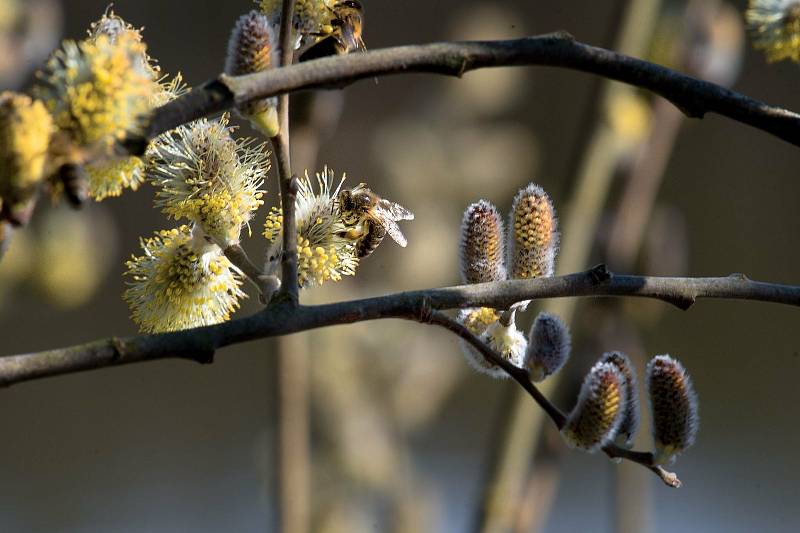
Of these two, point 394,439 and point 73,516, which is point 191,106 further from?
point 73,516

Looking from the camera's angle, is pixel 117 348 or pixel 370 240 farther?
pixel 370 240

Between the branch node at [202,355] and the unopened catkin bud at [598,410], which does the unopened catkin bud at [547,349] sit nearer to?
the unopened catkin bud at [598,410]

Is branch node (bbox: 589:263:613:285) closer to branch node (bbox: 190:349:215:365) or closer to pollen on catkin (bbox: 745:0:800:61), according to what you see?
branch node (bbox: 190:349:215:365)

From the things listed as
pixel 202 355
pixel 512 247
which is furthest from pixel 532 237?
pixel 202 355

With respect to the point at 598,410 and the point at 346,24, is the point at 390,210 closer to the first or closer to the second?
the point at 346,24

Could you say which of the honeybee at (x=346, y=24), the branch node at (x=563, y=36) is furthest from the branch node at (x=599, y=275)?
the honeybee at (x=346, y=24)

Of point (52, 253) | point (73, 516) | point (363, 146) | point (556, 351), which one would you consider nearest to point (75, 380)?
point (73, 516)

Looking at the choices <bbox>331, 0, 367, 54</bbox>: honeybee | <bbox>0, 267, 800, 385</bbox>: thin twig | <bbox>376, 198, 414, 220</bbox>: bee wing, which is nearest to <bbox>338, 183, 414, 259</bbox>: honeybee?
<bbox>376, 198, 414, 220</bbox>: bee wing
